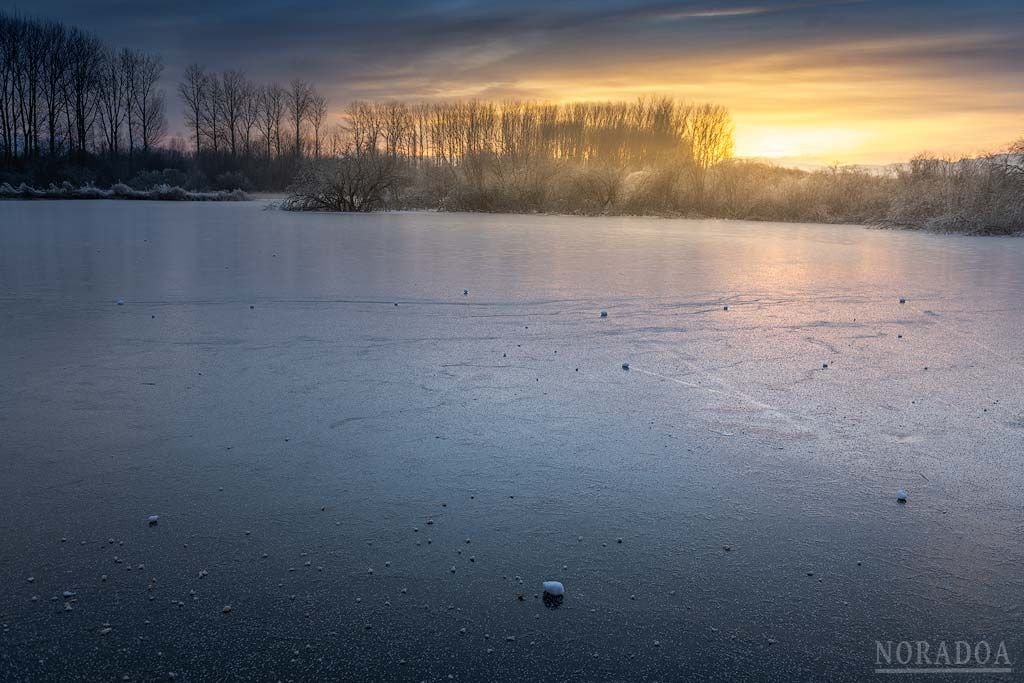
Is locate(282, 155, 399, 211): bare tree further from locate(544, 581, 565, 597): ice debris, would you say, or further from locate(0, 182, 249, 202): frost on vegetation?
locate(544, 581, 565, 597): ice debris

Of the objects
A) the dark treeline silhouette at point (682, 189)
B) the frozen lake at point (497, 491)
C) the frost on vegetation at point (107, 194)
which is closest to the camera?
the frozen lake at point (497, 491)

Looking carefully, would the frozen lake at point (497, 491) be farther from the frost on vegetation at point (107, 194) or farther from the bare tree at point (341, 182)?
the frost on vegetation at point (107, 194)

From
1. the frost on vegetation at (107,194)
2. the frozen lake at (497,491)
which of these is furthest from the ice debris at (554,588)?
the frost on vegetation at (107,194)

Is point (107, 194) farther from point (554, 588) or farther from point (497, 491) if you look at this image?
point (554, 588)

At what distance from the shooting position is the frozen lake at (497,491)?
2.02m

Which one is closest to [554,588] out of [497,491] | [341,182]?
[497,491]

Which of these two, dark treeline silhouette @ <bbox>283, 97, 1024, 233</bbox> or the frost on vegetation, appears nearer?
dark treeline silhouette @ <bbox>283, 97, 1024, 233</bbox>

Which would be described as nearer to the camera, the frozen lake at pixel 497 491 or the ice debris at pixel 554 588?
the frozen lake at pixel 497 491

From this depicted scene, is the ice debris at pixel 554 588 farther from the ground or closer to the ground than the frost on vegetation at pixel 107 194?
closer to the ground

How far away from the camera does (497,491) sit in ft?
9.61

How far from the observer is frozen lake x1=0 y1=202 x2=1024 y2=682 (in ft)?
6.63

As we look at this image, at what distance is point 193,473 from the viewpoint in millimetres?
3023

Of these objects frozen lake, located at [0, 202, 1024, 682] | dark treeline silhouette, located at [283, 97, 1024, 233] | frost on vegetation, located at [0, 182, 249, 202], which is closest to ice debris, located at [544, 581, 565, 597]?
frozen lake, located at [0, 202, 1024, 682]

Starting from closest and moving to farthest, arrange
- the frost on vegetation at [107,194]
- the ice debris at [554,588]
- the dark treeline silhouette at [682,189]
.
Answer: the ice debris at [554,588] < the dark treeline silhouette at [682,189] < the frost on vegetation at [107,194]
